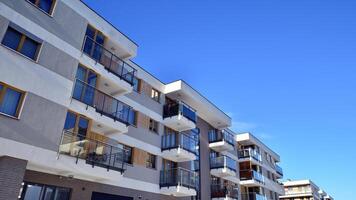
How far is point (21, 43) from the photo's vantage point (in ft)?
41.7

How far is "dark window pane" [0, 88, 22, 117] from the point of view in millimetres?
11453

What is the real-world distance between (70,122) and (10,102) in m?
3.11

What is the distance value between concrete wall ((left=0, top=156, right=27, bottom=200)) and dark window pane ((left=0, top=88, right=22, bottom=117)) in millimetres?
1883

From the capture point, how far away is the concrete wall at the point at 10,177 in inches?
418

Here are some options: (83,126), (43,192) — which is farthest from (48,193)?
(83,126)

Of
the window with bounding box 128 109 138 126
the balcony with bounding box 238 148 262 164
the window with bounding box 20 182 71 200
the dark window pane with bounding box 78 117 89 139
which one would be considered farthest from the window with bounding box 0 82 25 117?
the balcony with bounding box 238 148 262 164

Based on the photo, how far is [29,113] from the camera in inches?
476

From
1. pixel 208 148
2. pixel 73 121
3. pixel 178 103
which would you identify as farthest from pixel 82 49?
pixel 208 148

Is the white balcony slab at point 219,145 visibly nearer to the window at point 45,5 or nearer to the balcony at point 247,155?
the balcony at point 247,155

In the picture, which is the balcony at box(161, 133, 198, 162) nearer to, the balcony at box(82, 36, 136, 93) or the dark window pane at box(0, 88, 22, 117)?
the balcony at box(82, 36, 136, 93)

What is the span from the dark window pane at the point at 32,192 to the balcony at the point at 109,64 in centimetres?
684

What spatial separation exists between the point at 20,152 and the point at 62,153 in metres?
1.86

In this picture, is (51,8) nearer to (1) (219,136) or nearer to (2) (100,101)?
(2) (100,101)

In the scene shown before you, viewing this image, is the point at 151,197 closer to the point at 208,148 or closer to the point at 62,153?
the point at 62,153
